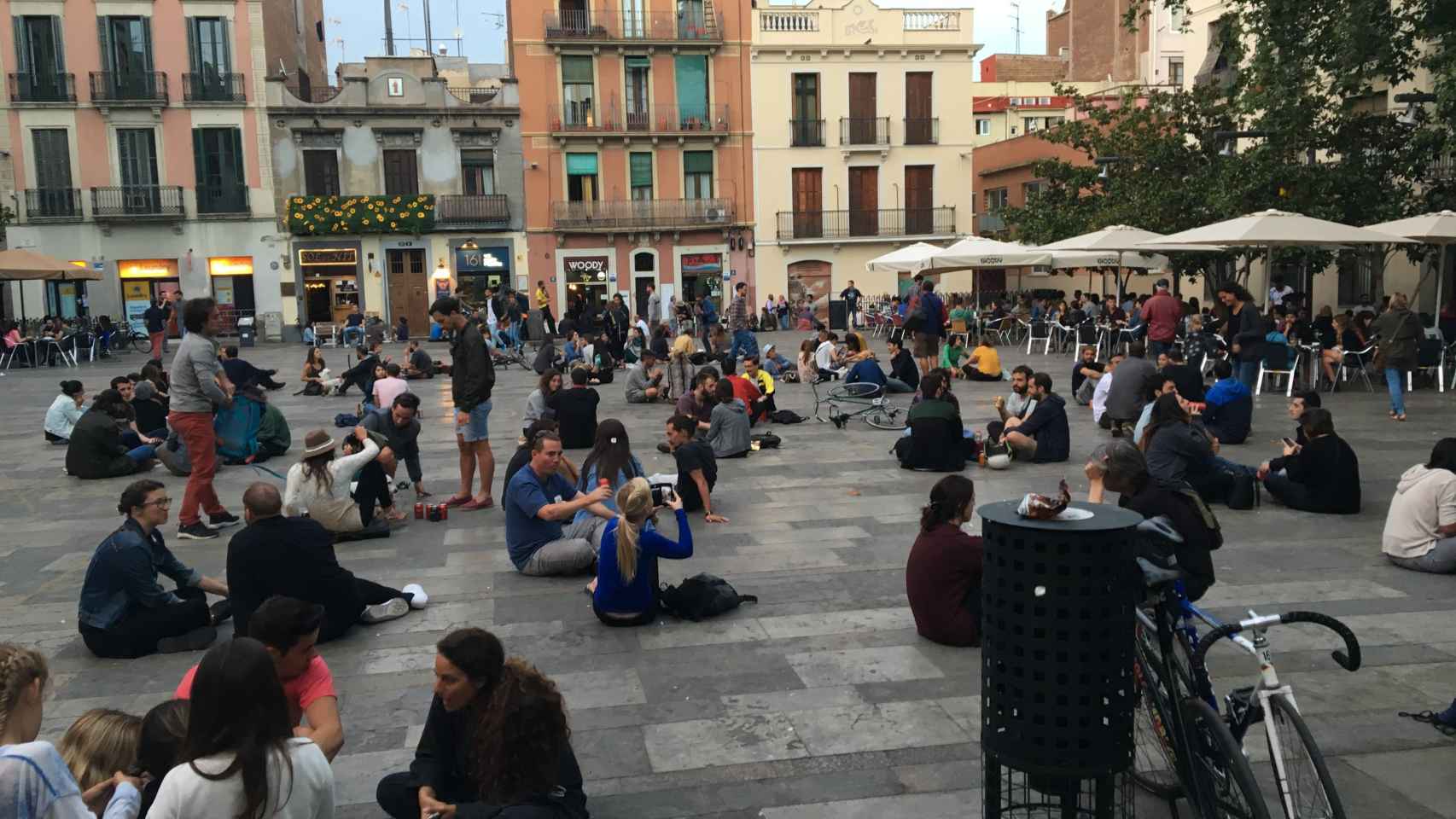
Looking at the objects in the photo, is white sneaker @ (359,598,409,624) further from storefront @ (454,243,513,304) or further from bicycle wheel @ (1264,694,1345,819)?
storefront @ (454,243,513,304)

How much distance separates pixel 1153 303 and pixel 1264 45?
4.24m

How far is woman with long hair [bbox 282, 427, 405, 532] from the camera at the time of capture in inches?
333

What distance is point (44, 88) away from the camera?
115 feet

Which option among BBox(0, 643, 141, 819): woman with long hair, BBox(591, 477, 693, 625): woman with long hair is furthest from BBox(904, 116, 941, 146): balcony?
BBox(0, 643, 141, 819): woman with long hair

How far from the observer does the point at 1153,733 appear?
437 centimetres

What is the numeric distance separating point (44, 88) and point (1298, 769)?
1567 inches

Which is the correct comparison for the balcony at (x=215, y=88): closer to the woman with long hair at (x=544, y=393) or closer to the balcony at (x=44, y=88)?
the balcony at (x=44, y=88)

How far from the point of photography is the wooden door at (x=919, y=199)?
41125mm

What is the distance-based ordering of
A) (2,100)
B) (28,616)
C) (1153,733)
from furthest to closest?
(2,100) → (28,616) → (1153,733)

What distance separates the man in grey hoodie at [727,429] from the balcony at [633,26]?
2869 centimetres

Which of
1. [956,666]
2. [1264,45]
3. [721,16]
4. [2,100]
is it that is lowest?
[956,666]

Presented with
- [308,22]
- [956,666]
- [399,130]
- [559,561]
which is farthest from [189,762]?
[308,22]

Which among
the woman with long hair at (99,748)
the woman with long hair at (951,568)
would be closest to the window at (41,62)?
the woman with long hair at (951,568)

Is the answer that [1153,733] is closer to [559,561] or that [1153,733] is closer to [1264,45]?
[559,561]
